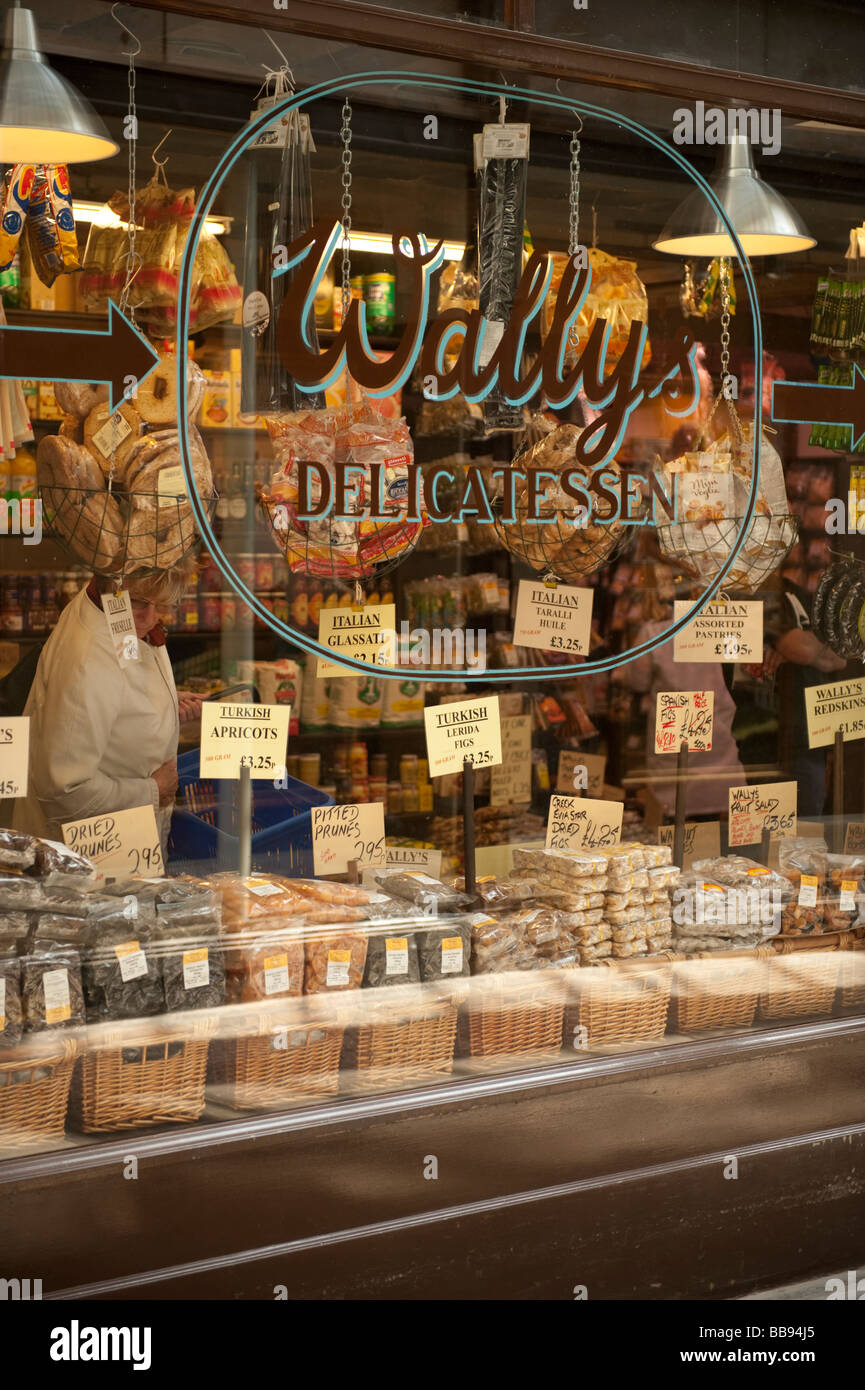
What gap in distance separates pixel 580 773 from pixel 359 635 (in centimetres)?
76

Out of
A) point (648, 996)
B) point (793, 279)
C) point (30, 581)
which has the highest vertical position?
point (793, 279)

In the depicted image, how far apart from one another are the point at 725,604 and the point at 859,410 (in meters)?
0.69

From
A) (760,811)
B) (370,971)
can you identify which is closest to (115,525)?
(370,971)

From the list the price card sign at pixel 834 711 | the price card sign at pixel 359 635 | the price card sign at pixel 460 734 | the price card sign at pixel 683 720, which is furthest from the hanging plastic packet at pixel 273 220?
the price card sign at pixel 834 711

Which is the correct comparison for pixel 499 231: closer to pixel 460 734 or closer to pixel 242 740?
pixel 460 734

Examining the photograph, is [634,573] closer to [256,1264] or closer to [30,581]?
[30,581]

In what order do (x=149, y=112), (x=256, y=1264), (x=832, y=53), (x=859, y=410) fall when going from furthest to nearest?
(x=859, y=410), (x=832, y=53), (x=149, y=112), (x=256, y=1264)

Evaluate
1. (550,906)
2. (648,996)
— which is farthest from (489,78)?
(648,996)

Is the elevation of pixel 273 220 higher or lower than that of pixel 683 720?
higher

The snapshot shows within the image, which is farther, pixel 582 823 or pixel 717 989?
pixel 582 823

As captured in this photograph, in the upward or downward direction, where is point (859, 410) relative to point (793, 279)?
downward

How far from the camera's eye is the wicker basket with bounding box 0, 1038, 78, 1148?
2766 millimetres

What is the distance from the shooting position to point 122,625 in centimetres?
337

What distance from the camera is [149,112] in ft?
10.9
